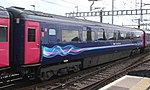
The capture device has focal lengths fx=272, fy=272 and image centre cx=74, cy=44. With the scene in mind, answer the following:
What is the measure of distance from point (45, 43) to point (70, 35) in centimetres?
236

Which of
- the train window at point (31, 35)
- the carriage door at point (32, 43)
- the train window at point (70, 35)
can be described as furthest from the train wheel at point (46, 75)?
the train window at point (31, 35)

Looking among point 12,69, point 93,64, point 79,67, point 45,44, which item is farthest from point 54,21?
point 93,64

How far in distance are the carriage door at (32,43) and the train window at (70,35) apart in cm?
212

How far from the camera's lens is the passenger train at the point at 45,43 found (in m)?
10.6

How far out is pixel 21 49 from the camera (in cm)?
1066

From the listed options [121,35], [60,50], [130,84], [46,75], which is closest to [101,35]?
[121,35]

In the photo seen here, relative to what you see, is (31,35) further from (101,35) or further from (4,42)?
(101,35)

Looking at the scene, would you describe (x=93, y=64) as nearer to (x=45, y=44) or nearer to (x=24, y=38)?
(x=45, y=44)

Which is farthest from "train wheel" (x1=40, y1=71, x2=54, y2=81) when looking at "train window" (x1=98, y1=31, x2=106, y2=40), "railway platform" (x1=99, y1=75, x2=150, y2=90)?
"train window" (x1=98, y1=31, x2=106, y2=40)

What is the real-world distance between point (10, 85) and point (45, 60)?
5.94 ft

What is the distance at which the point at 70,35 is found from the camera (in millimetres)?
13859

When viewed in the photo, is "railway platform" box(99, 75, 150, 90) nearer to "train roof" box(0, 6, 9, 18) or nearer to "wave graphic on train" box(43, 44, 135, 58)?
"wave graphic on train" box(43, 44, 135, 58)

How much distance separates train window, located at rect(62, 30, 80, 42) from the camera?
1327 centimetres

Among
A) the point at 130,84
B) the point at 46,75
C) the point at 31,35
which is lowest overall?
the point at 130,84
